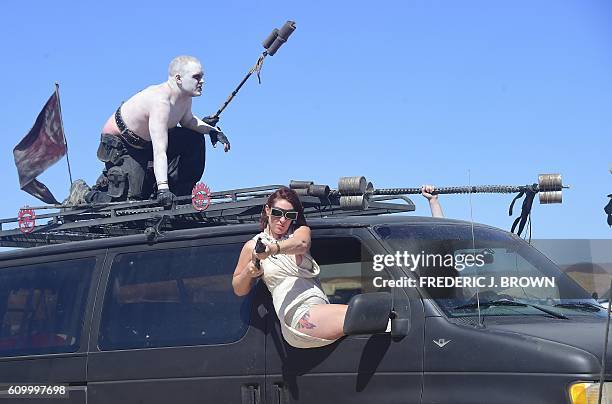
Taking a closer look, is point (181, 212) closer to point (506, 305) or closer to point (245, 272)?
point (245, 272)

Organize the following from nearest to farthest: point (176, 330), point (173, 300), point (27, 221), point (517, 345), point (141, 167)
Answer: point (517, 345) → point (176, 330) → point (173, 300) → point (27, 221) → point (141, 167)

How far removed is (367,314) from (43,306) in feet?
8.87

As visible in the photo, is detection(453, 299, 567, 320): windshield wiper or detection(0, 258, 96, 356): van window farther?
detection(0, 258, 96, 356): van window

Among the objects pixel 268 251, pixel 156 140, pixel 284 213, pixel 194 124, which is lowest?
pixel 268 251

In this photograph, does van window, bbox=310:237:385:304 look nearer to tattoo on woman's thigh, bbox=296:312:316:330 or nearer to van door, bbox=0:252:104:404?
tattoo on woman's thigh, bbox=296:312:316:330

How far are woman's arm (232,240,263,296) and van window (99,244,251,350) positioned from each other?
0.33 feet

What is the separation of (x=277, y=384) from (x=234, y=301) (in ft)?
1.90

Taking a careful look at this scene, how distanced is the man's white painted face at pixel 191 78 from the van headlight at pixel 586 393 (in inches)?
171

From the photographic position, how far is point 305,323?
5.40 m

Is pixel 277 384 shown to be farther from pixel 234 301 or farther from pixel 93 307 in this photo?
pixel 93 307

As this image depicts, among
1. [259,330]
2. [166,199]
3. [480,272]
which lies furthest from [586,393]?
[166,199]

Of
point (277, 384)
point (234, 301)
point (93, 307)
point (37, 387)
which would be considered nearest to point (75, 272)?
point (93, 307)

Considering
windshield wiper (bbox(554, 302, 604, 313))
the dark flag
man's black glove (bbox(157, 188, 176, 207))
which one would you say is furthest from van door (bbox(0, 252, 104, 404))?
windshield wiper (bbox(554, 302, 604, 313))

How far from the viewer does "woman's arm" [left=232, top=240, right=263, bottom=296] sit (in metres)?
5.56
